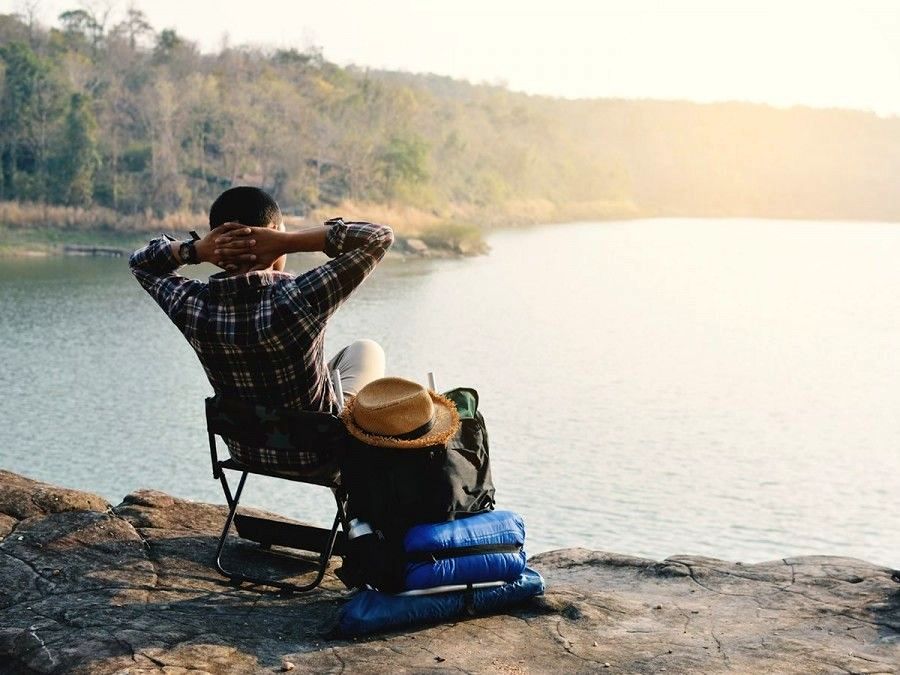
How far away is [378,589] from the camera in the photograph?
3.14 m

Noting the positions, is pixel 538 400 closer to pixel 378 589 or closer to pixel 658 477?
pixel 658 477

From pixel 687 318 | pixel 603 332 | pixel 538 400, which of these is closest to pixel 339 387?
pixel 538 400

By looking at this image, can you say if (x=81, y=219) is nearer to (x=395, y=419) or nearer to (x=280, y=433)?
(x=280, y=433)

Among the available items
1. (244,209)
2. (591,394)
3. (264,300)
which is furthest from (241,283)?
(591,394)

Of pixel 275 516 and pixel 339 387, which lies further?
pixel 275 516

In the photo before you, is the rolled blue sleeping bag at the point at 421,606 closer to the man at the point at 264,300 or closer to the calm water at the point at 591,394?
the man at the point at 264,300

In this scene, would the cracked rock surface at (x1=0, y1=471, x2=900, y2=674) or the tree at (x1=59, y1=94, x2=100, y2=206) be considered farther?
the tree at (x1=59, y1=94, x2=100, y2=206)

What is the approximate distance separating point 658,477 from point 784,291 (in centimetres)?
2908

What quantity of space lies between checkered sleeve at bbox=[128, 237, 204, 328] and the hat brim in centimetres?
56

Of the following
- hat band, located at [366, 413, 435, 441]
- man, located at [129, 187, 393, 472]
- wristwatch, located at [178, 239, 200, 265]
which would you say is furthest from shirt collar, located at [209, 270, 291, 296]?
hat band, located at [366, 413, 435, 441]

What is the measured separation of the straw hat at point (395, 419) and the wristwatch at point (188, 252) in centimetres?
64

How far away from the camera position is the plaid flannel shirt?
3.24 meters

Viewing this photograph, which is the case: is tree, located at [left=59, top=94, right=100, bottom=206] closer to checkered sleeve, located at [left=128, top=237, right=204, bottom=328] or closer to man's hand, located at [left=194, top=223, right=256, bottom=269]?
checkered sleeve, located at [left=128, top=237, right=204, bottom=328]

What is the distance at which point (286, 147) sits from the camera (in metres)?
54.2
